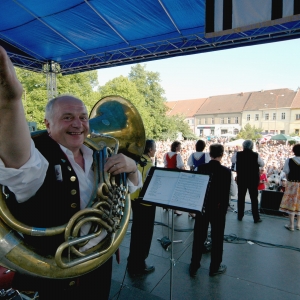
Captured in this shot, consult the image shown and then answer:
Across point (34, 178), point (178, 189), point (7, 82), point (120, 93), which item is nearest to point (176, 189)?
point (178, 189)

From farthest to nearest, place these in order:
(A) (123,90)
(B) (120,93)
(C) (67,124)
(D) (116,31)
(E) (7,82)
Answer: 1. (A) (123,90)
2. (B) (120,93)
3. (D) (116,31)
4. (C) (67,124)
5. (E) (7,82)

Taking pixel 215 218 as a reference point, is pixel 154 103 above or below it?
above

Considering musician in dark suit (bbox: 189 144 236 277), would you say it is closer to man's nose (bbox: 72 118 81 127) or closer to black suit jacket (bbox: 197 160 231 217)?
black suit jacket (bbox: 197 160 231 217)

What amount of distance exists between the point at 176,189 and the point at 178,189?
17mm

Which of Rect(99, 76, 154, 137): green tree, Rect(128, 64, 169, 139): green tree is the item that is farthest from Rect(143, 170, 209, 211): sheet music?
Rect(128, 64, 169, 139): green tree

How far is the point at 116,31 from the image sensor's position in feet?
16.6

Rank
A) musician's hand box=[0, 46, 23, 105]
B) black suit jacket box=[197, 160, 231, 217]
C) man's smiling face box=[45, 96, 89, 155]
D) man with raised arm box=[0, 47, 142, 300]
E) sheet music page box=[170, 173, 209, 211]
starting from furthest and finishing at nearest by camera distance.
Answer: black suit jacket box=[197, 160, 231, 217] < sheet music page box=[170, 173, 209, 211] < man's smiling face box=[45, 96, 89, 155] < man with raised arm box=[0, 47, 142, 300] < musician's hand box=[0, 46, 23, 105]

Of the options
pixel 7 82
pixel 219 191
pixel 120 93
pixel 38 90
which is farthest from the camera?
pixel 120 93

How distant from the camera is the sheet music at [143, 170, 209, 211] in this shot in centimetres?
184

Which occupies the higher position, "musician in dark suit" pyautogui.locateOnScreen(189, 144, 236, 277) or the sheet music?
the sheet music

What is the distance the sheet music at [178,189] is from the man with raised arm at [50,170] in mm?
485

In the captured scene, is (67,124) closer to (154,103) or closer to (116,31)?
(116,31)

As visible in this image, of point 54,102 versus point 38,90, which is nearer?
point 54,102

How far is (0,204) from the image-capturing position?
2.97 ft
